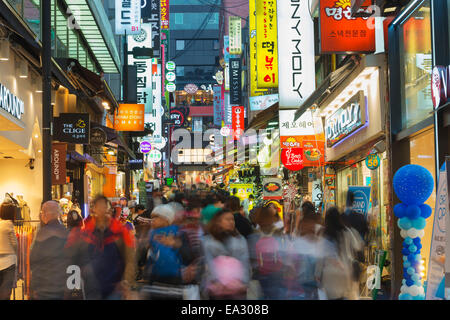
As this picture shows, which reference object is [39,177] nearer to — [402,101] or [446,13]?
[402,101]

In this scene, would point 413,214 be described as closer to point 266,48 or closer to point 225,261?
point 225,261

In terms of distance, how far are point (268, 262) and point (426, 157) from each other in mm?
5409

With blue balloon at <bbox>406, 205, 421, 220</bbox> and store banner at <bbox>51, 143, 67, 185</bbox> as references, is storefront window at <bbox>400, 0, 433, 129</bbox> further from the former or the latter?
store banner at <bbox>51, 143, 67, 185</bbox>

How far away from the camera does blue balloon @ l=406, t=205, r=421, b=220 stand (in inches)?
284

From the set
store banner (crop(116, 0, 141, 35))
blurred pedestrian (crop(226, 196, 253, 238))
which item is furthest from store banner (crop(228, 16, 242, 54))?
blurred pedestrian (crop(226, 196, 253, 238))

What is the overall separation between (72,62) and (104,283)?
11.7 meters

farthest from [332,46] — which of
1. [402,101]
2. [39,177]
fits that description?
[39,177]

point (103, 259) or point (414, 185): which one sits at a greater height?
point (414, 185)

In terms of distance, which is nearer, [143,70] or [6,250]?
[6,250]

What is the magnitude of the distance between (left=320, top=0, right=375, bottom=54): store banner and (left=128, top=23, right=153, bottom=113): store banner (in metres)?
22.5

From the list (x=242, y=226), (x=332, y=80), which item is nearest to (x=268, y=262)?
(x=242, y=226)

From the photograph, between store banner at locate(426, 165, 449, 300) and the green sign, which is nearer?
store banner at locate(426, 165, 449, 300)

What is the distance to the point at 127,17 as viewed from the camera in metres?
28.2

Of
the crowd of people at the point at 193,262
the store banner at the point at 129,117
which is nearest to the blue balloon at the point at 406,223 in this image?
the crowd of people at the point at 193,262
